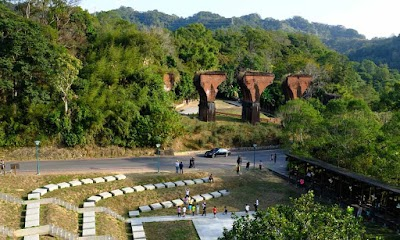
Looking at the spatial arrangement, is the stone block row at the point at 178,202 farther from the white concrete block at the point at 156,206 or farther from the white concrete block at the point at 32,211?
the white concrete block at the point at 32,211

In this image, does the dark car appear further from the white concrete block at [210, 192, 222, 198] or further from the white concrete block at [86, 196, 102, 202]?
the white concrete block at [86, 196, 102, 202]

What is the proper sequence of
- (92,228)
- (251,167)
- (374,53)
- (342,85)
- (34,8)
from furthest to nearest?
(374,53) < (342,85) < (34,8) < (251,167) < (92,228)

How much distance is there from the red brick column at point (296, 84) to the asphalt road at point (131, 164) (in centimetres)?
1161

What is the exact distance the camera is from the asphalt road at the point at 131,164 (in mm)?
31203

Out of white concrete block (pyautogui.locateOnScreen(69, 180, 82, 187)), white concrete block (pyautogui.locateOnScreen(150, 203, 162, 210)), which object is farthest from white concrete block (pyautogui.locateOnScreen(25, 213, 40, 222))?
white concrete block (pyautogui.locateOnScreen(150, 203, 162, 210))

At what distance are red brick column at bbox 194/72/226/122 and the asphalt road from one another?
6.98 metres

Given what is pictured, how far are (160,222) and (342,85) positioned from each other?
45976mm

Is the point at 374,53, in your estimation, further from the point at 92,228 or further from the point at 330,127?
the point at 92,228

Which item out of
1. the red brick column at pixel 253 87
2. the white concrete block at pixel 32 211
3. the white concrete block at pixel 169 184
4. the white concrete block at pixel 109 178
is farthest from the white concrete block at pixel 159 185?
the red brick column at pixel 253 87

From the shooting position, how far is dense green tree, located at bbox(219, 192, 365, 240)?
40.2ft

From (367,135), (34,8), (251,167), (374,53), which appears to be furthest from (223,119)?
(374,53)

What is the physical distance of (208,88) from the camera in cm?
4334

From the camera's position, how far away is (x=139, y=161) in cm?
3481

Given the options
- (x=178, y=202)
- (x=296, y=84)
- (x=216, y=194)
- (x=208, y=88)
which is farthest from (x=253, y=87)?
(x=178, y=202)
